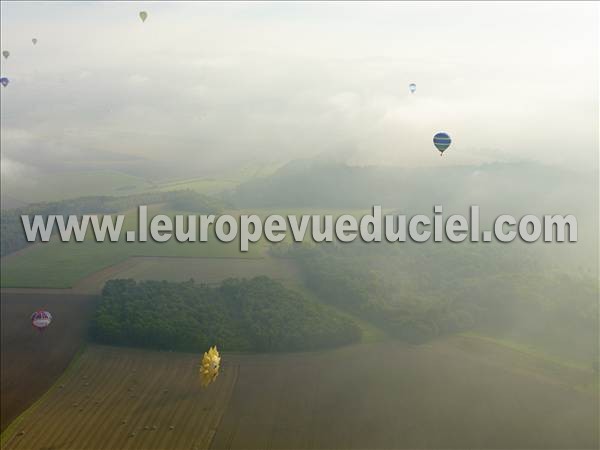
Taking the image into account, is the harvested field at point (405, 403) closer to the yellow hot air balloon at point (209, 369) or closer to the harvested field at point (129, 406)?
the harvested field at point (129, 406)

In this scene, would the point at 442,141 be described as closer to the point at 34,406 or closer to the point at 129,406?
the point at 129,406

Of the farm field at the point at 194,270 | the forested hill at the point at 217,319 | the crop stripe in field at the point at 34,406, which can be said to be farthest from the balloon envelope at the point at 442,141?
the crop stripe in field at the point at 34,406

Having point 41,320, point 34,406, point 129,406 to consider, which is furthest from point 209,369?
point 41,320

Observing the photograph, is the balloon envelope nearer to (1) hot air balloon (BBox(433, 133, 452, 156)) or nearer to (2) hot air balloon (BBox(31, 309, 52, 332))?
(1) hot air balloon (BBox(433, 133, 452, 156))

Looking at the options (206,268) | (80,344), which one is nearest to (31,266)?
(206,268)

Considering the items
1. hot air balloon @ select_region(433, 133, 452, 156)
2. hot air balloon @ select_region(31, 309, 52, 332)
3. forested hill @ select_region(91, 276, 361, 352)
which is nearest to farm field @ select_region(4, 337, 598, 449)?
forested hill @ select_region(91, 276, 361, 352)
